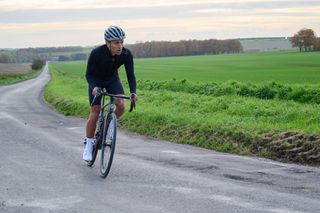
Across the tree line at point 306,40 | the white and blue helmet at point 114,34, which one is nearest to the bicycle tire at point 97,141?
the white and blue helmet at point 114,34

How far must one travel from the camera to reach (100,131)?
26.8 feet

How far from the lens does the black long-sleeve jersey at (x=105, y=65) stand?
775 centimetres

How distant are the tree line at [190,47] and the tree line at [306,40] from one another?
2377cm

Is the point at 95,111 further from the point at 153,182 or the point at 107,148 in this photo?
the point at 153,182

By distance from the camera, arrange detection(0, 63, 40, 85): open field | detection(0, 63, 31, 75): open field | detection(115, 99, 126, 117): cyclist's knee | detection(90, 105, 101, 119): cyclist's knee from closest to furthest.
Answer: detection(115, 99, 126, 117): cyclist's knee
detection(90, 105, 101, 119): cyclist's knee
detection(0, 63, 40, 85): open field
detection(0, 63, 31, 75): open field

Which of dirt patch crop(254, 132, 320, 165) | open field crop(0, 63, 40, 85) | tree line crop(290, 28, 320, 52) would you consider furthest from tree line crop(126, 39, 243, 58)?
dirt patch crop(254, 132, 320, 165)

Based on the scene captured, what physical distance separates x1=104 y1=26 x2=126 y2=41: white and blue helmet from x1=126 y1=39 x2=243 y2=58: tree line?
14103cm

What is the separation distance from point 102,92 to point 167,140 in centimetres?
436

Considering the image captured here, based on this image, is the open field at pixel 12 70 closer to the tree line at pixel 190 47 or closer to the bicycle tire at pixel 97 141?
the tree line at pixel 190 47

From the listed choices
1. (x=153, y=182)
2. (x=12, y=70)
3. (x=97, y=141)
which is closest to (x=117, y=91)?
(x=97, y=141)

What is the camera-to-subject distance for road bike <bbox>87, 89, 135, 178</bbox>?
7664 millimetres

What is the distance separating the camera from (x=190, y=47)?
5901 inches

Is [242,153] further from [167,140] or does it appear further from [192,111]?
[192,111]

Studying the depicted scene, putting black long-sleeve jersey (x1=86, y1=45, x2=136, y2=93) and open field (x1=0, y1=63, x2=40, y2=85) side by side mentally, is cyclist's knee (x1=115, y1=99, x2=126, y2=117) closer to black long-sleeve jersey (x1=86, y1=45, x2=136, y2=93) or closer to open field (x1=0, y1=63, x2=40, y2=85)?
black long-sleeve jersey (x1=86, y1=45, x2=136, y2=93)
